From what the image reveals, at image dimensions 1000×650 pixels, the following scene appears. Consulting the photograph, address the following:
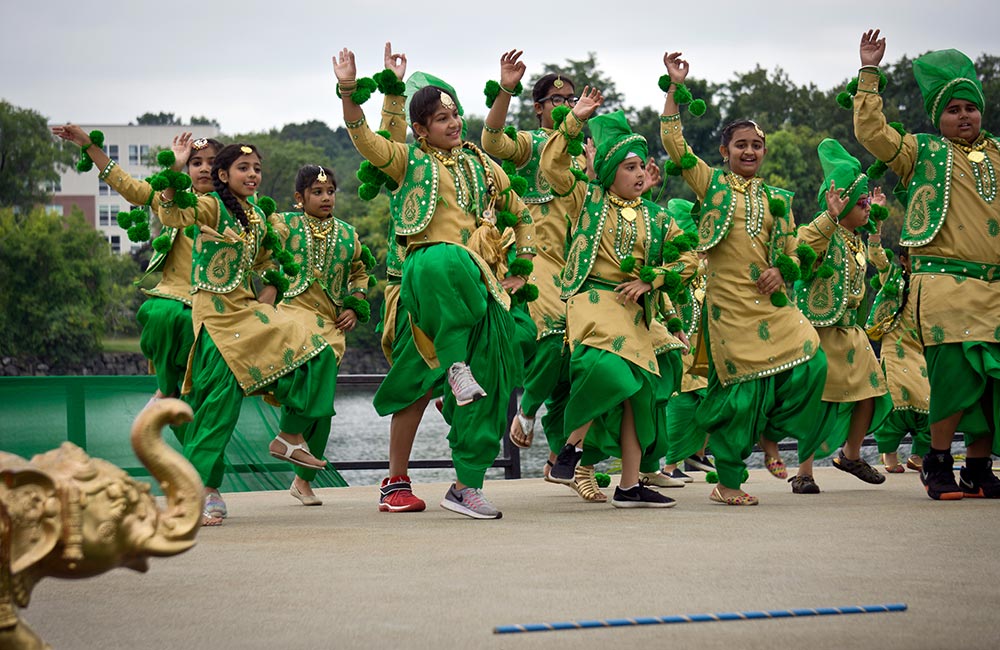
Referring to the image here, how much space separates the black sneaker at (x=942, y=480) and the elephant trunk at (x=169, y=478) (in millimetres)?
5406

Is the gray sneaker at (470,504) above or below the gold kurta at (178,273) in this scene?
below

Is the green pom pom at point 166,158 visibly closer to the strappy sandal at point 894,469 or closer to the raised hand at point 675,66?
the raised hand at point 675,66

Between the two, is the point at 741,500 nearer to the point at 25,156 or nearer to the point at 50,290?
the point at 50,290

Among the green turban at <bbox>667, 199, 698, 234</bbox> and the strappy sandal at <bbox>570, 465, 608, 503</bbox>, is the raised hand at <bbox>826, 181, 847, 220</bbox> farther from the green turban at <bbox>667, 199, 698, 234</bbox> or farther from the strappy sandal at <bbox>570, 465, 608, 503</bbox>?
the green turban at <bbox>667, 199, 698, 234</bbox>

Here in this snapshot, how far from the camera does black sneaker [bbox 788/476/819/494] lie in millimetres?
8648

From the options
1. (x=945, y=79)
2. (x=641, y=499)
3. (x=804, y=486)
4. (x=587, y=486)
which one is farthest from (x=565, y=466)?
(x=945, y=79)

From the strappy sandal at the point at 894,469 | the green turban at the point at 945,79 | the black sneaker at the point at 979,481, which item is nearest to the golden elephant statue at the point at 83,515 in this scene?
the black sneaker at the point at 979,481

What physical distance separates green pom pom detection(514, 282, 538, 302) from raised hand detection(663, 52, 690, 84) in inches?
56.0

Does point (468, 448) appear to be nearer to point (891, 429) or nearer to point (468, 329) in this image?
point (468, 329)

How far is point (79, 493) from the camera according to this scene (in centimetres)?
317

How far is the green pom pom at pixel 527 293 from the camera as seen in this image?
764 cm

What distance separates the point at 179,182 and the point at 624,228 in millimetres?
2375

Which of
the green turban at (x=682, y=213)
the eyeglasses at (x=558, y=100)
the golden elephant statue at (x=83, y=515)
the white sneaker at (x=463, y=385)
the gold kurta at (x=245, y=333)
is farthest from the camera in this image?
the green turban at (x=682, y=213)

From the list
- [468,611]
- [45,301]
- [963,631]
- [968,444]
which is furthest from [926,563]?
[45,301]
